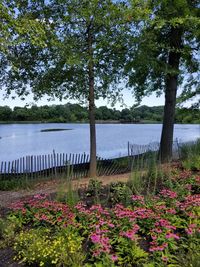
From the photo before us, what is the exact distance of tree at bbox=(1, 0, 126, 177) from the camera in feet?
29.2

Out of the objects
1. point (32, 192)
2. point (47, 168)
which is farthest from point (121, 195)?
point (47, 168)

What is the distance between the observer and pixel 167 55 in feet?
43.6

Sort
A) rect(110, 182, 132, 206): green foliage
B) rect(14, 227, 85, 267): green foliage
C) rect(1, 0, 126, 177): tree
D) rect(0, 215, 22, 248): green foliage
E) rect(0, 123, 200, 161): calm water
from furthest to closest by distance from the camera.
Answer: rect(0, 123, 200, 161): calm water → rect(1, 0, 126, 177): tree → rect(110, 182, 132, 206): green foliage → rect(0, 215, 22, 248): green foliage → rect(14, 227, 85, 267): green foliage

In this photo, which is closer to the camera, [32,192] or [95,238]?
[95,238]

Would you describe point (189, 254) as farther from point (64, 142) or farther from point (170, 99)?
point (64, 142)

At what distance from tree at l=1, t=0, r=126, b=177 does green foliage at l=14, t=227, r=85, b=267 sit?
5795 mm

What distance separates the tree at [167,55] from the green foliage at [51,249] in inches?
290

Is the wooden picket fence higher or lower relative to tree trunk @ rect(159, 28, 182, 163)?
lower

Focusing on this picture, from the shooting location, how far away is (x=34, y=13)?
9945mm

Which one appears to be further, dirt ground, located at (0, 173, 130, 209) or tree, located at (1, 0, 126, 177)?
tree, located at (1, 0, 126, 177)

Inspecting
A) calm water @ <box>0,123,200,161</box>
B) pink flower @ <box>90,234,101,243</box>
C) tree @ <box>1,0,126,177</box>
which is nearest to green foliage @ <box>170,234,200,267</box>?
pink flower @ <box>90,234,101,243</box>

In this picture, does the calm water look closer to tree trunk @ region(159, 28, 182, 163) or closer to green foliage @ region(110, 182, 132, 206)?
tree trunk @ region(159, 28, 182, 163)

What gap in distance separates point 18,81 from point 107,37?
415 cm

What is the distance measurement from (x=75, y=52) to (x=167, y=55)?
5.67 metres
